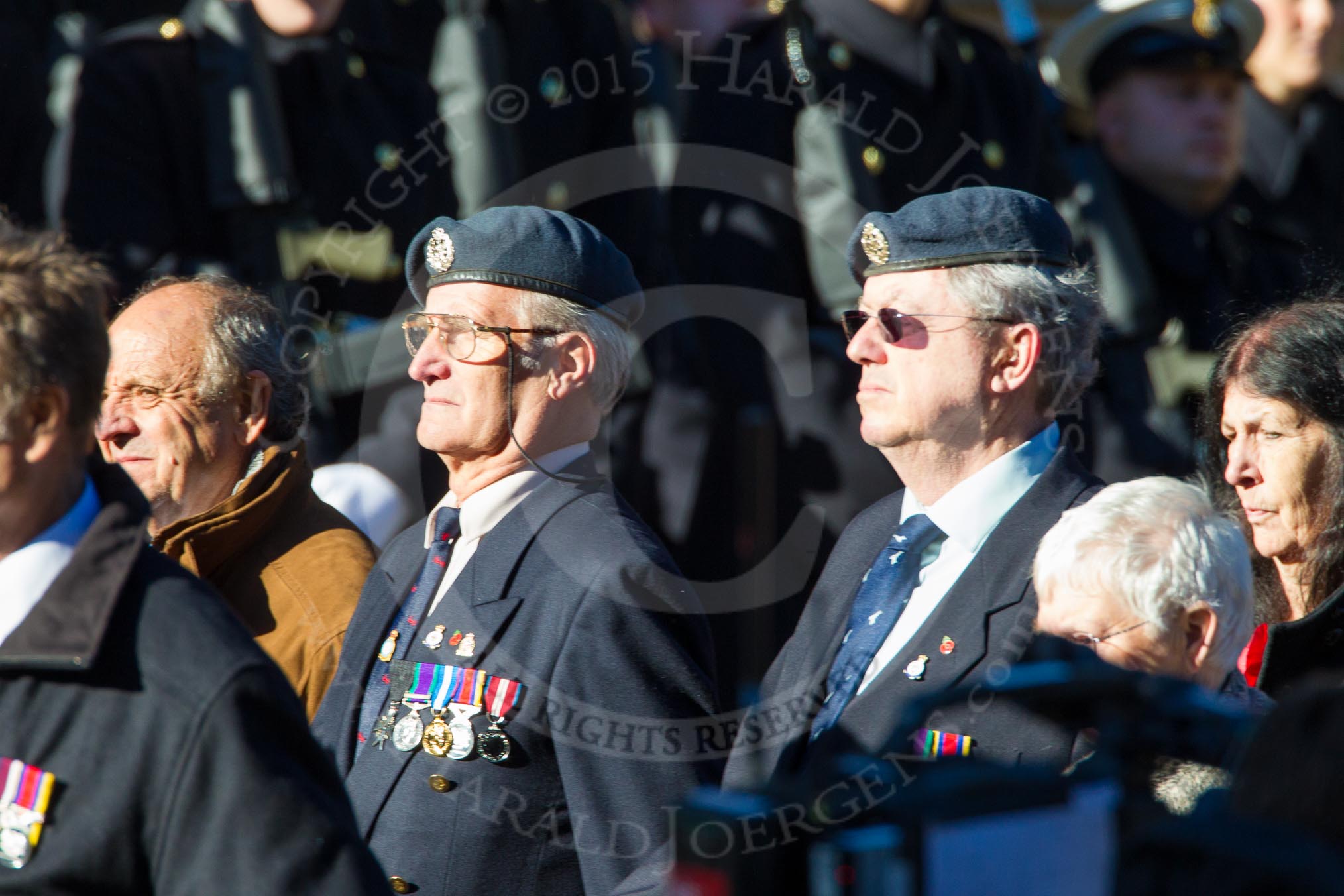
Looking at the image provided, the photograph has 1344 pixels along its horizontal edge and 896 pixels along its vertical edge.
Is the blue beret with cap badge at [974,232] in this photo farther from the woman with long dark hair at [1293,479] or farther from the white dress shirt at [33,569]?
the white dress shirt at [33,569]

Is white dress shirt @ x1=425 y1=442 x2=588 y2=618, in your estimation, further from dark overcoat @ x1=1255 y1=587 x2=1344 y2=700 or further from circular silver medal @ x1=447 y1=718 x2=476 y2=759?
dark overcoat @ x1=1255 y1=587 x2=1344 y2=700

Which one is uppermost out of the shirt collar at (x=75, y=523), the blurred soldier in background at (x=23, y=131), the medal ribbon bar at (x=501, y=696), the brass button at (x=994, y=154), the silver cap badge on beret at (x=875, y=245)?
the blurred soldier in background at (x=23, y=131)

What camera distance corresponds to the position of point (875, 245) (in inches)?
114

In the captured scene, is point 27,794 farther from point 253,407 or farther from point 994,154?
point 994,154

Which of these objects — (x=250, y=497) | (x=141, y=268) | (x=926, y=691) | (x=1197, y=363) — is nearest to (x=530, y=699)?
(x=926, y=691)

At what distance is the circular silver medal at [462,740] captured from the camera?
2.57 m

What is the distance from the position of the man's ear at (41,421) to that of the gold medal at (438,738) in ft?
3.15

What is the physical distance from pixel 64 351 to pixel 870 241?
1.52 m

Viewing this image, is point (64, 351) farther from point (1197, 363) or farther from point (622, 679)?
point (1197, 363)

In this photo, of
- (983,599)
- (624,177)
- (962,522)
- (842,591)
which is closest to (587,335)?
(842,591)

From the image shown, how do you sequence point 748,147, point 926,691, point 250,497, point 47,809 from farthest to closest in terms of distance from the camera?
point 748,147 → point 250,497 → point 926,691 → point 47,809

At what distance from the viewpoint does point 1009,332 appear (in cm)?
278

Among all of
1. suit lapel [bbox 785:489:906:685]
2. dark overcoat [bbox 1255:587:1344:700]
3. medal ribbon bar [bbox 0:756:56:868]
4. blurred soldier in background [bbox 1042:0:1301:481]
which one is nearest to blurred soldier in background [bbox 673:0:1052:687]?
blurred soldier in background [bbox 1042:0:1301:481]

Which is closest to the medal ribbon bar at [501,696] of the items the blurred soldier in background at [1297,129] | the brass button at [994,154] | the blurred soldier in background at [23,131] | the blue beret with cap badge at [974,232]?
the blue beret with cap badge at [974,232]
